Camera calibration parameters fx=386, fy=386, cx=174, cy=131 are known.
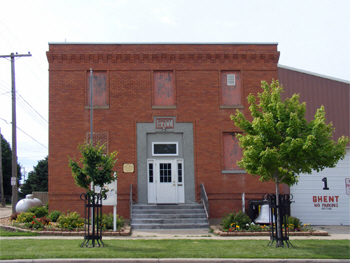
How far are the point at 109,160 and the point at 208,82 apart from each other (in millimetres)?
8846

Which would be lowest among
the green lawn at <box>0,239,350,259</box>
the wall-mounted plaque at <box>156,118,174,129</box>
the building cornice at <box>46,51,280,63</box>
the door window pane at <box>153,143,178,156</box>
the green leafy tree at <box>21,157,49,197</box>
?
the green lawn at <box>0,239,350,259</box>

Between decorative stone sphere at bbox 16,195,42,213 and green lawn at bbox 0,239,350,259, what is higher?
decorative stone sphere at bbox 16,195,42,213

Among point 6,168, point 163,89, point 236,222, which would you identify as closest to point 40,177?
point 6,168

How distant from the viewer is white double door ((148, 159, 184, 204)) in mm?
18266

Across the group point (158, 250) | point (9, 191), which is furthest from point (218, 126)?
point (9, 191)

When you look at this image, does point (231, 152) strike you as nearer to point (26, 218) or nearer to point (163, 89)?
point (163, 89)

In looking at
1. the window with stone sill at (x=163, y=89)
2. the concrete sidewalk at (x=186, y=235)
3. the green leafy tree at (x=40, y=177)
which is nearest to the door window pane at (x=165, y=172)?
the window with stone sill at (x=163, y=89)

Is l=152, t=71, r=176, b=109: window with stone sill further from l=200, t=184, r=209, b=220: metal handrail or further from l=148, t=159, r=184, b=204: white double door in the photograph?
l=200, t=184, r=209, b=220: metal handrail

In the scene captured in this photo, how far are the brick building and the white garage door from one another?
5.89ft

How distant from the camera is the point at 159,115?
733 inches

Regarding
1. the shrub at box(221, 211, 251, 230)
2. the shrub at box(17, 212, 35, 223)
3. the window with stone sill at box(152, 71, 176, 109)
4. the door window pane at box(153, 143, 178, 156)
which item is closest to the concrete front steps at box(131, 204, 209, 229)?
the shrub at box(221, 211, 251, 230)

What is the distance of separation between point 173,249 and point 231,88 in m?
10.3

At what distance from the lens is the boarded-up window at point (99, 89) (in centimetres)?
1869

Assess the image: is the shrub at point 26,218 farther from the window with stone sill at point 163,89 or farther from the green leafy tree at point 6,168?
the green leafy tree at point 6,168
